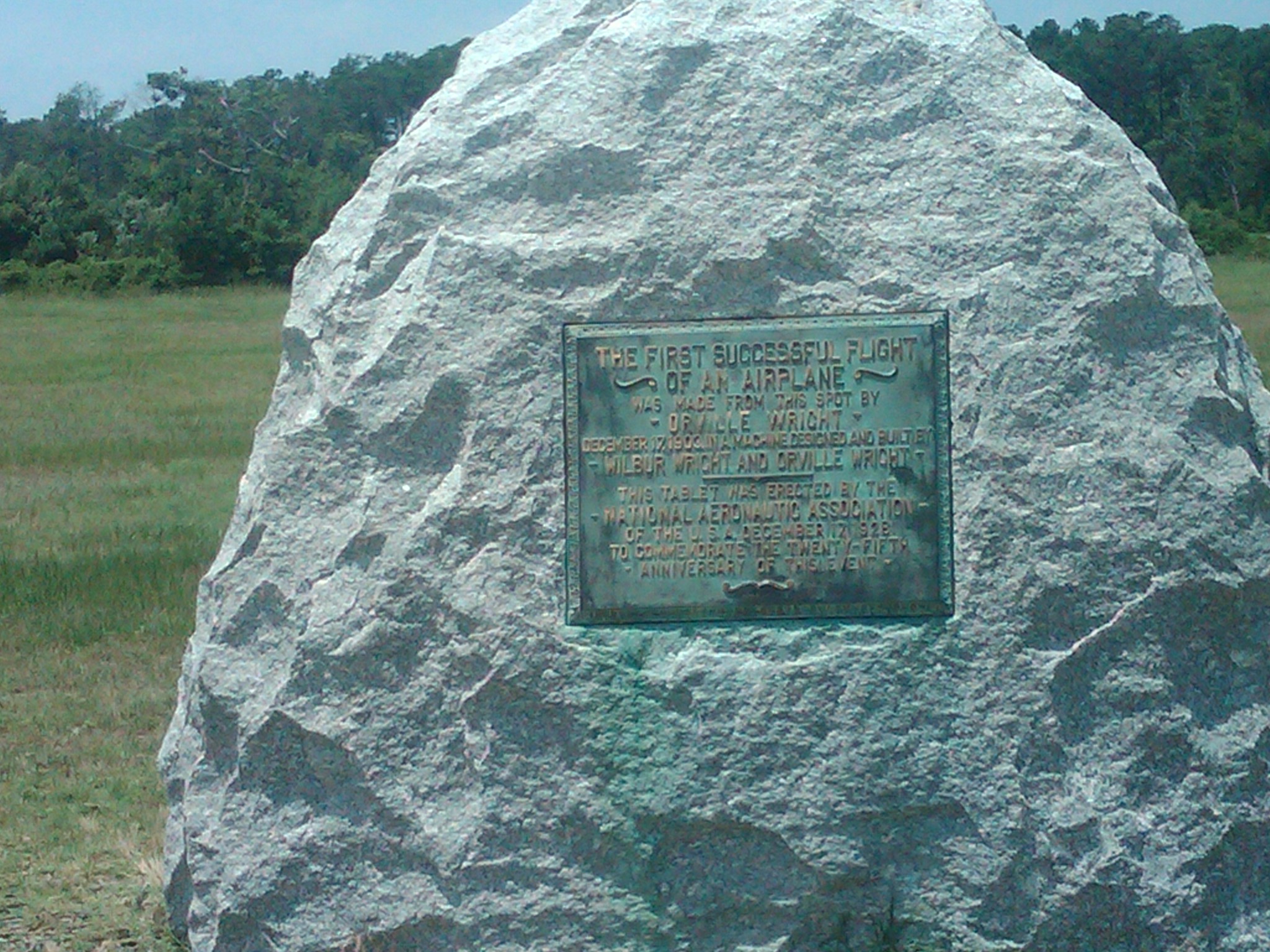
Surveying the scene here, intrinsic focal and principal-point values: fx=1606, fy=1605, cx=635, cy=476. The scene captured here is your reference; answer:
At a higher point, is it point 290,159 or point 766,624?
point 290,159

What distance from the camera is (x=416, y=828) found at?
11.5 ft

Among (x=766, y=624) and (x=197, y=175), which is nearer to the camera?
(x=766, y=624)

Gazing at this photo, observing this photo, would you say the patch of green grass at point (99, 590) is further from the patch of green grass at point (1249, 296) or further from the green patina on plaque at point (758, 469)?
the patch of green grass at point (1249, 296)

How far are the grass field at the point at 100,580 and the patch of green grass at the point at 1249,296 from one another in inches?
3.1

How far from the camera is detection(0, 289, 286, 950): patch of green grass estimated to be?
15.0 feet

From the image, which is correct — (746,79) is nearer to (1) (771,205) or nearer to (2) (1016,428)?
(1) (771,205)

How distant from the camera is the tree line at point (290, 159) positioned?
27.2m

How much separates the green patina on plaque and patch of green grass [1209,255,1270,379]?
450 inches

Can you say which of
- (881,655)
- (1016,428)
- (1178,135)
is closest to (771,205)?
(1016,428)

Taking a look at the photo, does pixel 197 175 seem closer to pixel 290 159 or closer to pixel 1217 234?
pixel 290 159

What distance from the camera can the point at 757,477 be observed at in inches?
142

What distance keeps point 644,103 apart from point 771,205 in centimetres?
38

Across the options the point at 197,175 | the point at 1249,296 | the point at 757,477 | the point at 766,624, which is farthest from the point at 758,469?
the point at 197,175

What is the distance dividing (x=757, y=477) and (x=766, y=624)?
1.09 feet
